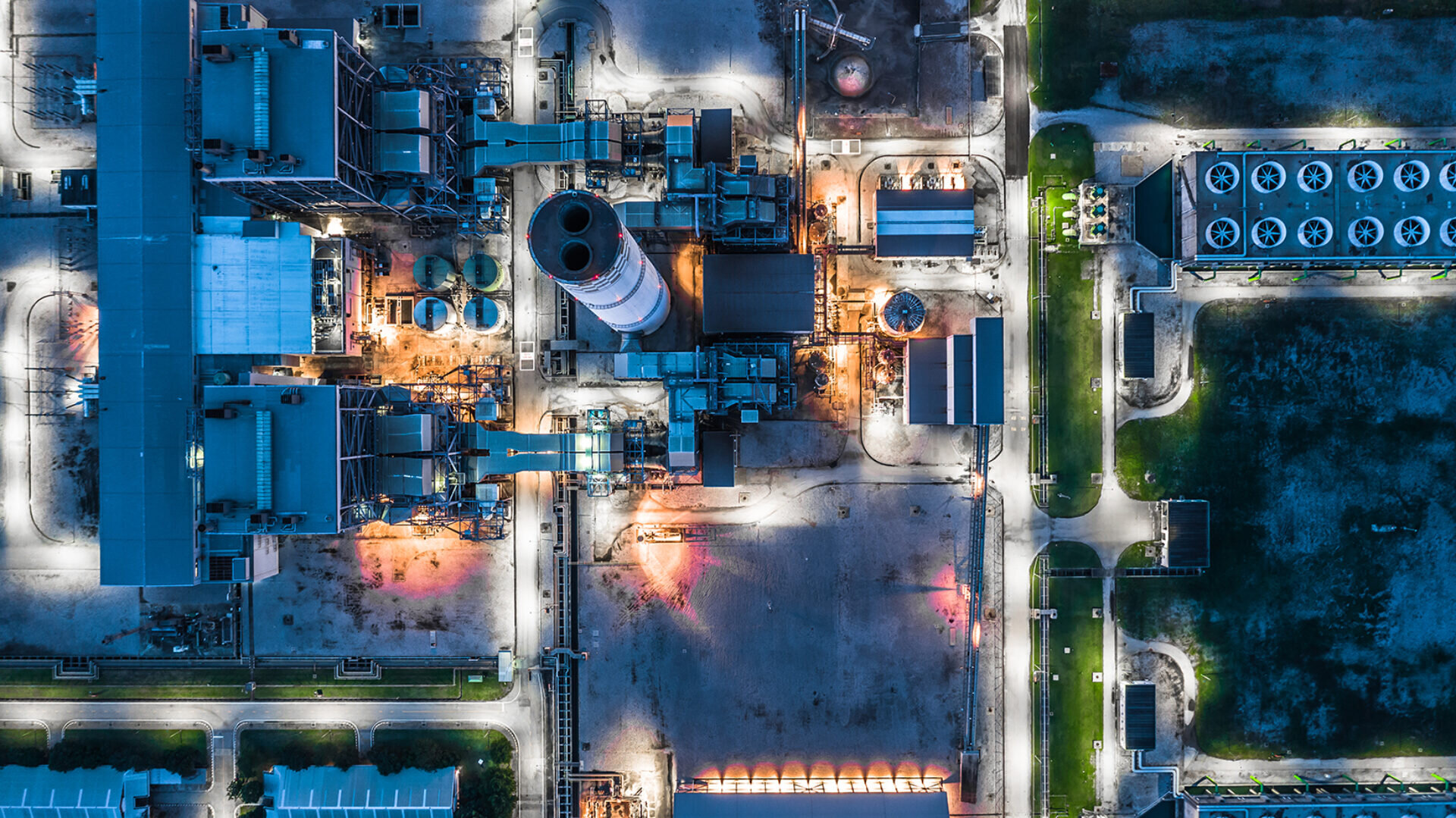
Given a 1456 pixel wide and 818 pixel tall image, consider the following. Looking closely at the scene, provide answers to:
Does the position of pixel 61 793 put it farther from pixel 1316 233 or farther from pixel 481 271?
pixel 1316 233

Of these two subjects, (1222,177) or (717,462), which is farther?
(717,462)

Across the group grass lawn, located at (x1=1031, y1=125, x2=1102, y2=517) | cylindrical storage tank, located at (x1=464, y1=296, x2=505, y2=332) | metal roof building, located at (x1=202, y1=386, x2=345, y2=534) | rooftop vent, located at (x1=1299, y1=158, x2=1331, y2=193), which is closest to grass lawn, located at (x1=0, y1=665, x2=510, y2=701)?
metal roof building, located at (x1=202, y1=386, x2=345, y2=534)

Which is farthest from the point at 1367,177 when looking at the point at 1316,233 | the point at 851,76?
the point at 851,76

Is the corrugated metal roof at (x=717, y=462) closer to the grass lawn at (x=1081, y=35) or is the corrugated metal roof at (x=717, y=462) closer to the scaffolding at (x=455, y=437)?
the scaffolding at (x=455, y=437)

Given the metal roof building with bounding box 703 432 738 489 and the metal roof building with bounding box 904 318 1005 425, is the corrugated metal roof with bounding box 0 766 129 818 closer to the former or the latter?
the metal roof building with bounding box 703 432 738 489

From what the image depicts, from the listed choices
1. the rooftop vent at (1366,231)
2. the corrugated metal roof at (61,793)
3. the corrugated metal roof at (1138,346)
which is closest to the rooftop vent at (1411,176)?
the rooftop vent at (1366,231)

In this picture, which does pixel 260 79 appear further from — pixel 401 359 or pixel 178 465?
pixel 178 465

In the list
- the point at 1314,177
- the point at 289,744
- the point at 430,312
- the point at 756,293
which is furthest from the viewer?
the point at 289,744
